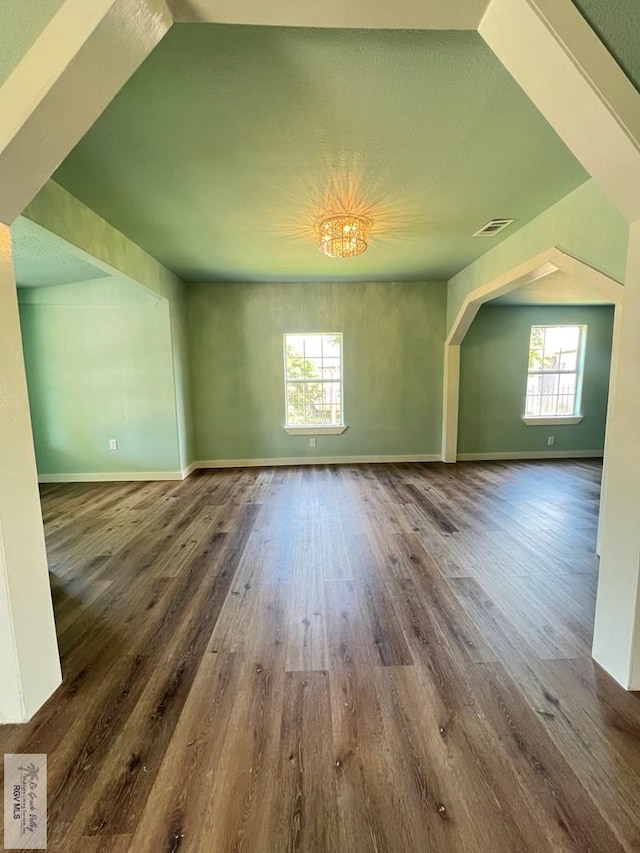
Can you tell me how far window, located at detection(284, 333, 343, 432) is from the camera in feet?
16.5

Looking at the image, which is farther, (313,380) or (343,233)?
(313,380)

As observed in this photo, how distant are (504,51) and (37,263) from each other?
4.00m

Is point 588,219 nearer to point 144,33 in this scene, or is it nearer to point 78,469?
point 144,33

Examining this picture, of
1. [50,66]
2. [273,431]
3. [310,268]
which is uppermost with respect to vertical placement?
[310,268]

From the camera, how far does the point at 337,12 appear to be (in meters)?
1.06

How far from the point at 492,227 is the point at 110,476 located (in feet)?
17.3

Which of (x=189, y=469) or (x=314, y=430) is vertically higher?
(x=314, y=430)

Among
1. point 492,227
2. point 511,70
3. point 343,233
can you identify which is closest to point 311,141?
point 343,233

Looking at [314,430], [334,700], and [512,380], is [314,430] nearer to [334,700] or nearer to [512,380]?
[512,380]

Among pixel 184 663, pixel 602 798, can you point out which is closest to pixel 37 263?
pixel 184 663

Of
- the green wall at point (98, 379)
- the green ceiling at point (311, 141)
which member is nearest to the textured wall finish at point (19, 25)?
the green ceiling at point (311, 141)

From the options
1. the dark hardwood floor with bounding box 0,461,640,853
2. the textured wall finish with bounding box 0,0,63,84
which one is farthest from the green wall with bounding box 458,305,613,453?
the textured wall finish with bounding box 0,0,63,84

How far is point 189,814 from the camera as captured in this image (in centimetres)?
94

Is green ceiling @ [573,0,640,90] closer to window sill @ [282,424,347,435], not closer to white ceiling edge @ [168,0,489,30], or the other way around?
white ceiling edge @ [168,0,489,30]
